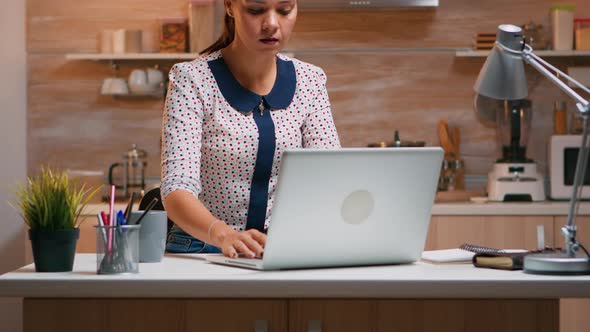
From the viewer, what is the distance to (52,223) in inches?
68.2

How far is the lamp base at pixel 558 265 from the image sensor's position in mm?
1644

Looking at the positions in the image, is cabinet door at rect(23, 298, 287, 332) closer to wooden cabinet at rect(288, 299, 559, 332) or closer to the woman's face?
wooden cabinet at rect(288, 299, 559, 332)

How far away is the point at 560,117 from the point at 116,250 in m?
3.07

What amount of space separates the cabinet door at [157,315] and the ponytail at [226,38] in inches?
37.9

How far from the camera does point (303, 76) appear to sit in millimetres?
2396

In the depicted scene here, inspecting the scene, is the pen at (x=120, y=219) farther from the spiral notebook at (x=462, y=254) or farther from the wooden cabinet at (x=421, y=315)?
the spiral notebook at (x=462, y=254)

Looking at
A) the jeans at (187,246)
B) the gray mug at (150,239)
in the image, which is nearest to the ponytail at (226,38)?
the jeans at (187,246)

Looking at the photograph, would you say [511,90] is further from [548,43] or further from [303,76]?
[548,43]

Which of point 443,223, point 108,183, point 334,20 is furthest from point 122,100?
point 443,223

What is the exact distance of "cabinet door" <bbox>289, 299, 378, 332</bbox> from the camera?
1.59m

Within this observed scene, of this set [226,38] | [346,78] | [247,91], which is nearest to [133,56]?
[346,78]

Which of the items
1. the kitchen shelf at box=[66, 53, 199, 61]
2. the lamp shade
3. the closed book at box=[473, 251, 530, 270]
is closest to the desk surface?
the closed book at box=[473, 251, 530, 270]

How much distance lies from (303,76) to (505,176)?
189 centimetres

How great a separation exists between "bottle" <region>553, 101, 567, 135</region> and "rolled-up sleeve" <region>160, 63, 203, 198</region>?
8.15 ft
